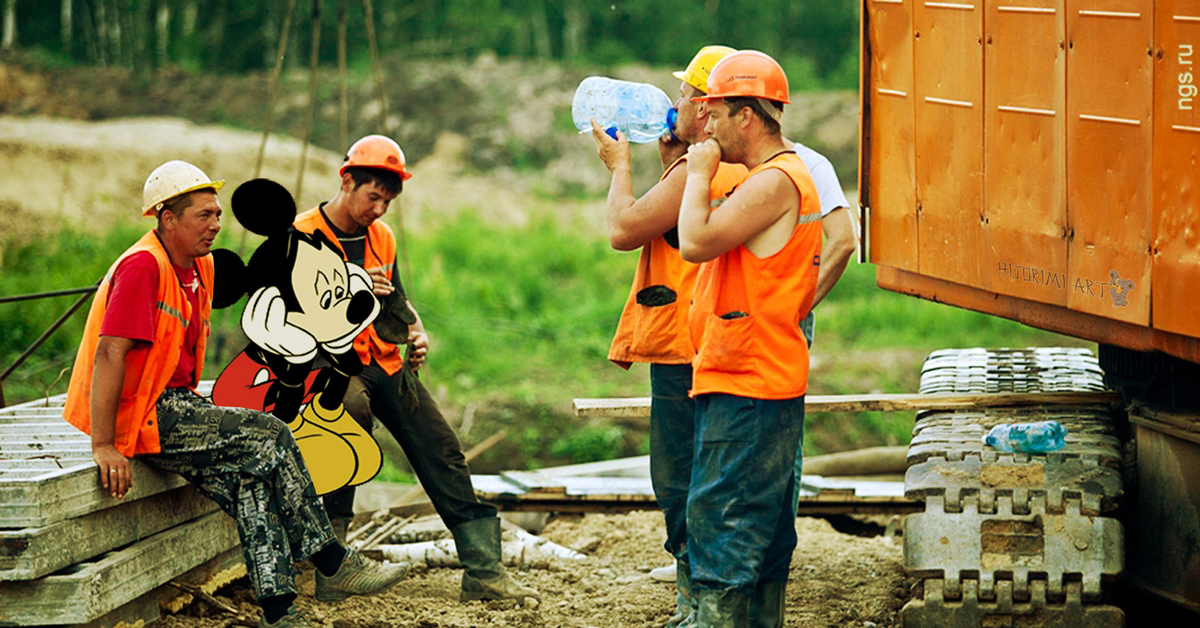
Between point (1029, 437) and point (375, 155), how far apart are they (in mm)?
3125

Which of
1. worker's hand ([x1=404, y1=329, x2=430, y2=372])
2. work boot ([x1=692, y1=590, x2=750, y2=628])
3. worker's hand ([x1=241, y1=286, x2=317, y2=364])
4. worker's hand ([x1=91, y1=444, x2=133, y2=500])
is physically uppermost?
worker's hand ([x1=241, y1=286, x2=317, y2=364])

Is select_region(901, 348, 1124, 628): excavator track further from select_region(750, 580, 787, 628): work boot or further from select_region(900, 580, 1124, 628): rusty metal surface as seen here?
select_region(750, 580, 787, 628): work boot

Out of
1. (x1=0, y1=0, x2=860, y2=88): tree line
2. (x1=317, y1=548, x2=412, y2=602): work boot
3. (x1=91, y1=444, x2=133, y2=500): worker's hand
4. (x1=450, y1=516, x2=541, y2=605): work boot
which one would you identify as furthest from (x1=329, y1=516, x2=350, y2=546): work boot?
(x1=0, y1=0, x2=860, y2=88): tree line

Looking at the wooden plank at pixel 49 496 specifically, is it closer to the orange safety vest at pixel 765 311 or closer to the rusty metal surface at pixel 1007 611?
the orange safety vest at pixel 765 311

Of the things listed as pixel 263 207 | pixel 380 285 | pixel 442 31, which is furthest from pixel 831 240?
pixel 442 31

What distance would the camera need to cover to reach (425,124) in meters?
23.7

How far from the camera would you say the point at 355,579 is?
6355 mm

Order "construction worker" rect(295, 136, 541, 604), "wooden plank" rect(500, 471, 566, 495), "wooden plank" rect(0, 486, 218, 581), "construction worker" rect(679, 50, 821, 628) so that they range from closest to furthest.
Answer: "construction worker" rect(679, 50, 821, 628)
"wooden plank" rect(0, 486, 218, 581)
"construction worker" rect(295, 136, 541, 604)
"wooden plank" rect(500, 471, 566, 495)

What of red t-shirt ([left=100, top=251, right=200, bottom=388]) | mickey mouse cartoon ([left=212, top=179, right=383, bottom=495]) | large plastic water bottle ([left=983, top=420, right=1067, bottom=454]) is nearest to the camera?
red t-shirt ([left=100, top=251, right=200, bottom=388])

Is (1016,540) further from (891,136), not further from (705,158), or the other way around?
(891,136)

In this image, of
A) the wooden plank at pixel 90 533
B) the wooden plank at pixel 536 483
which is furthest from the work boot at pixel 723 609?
the wooden plank at pixel 536 483

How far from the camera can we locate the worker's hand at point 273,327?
19.6 ft

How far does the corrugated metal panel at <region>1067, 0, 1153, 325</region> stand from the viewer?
475 cm

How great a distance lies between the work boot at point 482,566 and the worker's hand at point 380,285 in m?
1.16
